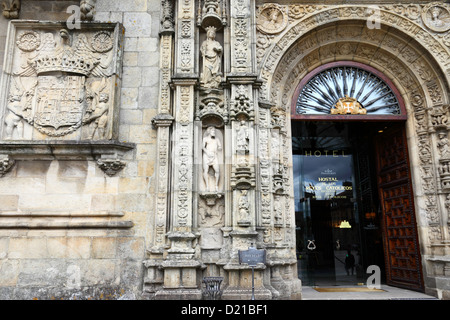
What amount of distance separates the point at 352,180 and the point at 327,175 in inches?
32.2

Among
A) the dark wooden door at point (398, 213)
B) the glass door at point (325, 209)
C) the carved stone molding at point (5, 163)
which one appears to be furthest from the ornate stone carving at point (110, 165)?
the dark wooden door at point (398, 213)

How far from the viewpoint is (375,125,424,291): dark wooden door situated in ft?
26.6

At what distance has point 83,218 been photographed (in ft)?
22.6

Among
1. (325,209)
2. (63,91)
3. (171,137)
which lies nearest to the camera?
(171,137)

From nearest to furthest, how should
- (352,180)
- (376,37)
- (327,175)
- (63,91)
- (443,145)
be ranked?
(63,91), (443,145), (376,37), (327,175), (352,180)

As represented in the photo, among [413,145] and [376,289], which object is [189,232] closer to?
[376,289]

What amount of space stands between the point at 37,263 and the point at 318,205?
→ 719cm

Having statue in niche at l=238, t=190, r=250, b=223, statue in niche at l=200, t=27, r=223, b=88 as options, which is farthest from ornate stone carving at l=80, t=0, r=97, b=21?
statue in niche at l=238, t=190, r=250, b=223

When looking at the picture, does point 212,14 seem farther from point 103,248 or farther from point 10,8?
point 103,248

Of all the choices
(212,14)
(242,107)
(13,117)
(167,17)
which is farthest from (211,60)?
(13,117)

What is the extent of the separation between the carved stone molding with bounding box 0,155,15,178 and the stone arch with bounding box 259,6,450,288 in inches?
212

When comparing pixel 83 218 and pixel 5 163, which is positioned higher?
pixel 5 163

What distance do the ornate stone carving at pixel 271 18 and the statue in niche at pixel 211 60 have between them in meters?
1.16

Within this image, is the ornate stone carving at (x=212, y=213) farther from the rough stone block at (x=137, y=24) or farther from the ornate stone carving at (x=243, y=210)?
the rough stone block at (x=137, y=24)
